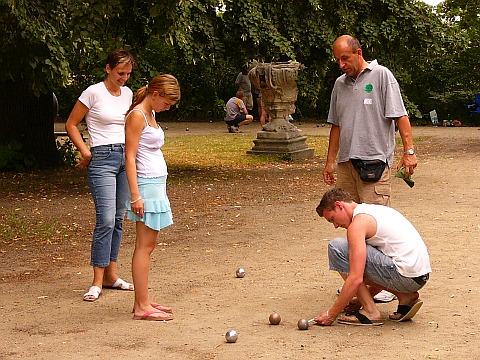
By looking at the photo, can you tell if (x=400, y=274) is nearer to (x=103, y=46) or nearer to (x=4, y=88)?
(x=103, y=46)

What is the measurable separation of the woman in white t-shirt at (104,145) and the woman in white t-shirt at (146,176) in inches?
31.3

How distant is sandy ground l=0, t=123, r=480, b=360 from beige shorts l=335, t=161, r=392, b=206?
79cm

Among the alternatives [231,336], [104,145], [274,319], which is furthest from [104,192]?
[231,336]

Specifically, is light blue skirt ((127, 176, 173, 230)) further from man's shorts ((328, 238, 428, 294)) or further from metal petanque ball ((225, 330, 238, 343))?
man's shorts ((328, 238, 428, 294))

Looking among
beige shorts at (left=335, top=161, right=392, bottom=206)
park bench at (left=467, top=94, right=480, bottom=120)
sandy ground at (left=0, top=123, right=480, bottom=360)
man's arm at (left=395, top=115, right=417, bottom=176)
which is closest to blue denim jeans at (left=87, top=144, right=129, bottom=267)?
sandy ground at (left=0, top=123, right=480, bottom=360)

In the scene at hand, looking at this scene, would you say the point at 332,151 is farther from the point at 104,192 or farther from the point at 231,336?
the point at 231,336

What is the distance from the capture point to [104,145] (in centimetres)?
753

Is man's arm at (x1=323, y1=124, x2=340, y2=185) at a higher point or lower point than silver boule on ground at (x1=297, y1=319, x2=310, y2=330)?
higher

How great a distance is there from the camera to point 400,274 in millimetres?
6328

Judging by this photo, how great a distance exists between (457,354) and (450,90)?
2378cm

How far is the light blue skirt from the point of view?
664 centimetres

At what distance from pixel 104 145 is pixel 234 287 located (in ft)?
5.10

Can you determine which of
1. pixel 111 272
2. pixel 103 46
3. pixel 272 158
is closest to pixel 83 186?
pixel 103 46

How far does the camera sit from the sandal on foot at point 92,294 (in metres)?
7.35
